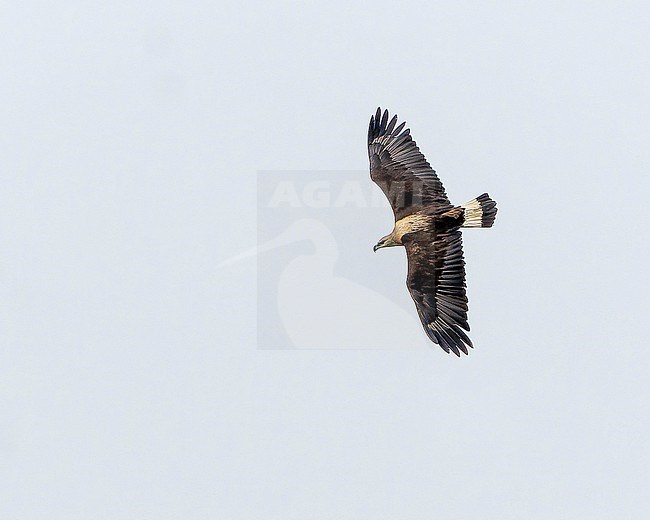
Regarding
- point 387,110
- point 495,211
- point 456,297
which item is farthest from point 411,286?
point 387,110

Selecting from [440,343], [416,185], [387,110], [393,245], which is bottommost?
[440,343]

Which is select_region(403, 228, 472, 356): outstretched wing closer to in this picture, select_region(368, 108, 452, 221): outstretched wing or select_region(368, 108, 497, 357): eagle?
select_region(368, 108, 497, 357): eagle

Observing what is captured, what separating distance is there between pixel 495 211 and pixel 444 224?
3.48ft

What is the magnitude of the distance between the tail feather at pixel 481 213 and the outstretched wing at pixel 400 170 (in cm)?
56

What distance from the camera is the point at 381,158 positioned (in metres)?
21.0

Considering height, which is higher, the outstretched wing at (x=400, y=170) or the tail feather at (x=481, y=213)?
the outstretched wing at (x=400, y=170)

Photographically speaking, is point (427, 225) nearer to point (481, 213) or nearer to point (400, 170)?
point (481, 213)

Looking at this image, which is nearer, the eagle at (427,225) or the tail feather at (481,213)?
the eagle at (427,225)

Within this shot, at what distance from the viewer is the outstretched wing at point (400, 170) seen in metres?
20.4

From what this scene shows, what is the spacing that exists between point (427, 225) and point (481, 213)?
1.13 metres

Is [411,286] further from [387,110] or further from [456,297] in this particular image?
[387,110]

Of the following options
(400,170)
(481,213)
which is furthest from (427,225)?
(400,170)

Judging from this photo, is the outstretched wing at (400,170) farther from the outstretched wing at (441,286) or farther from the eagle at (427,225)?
the outstretched wing at (441,286)

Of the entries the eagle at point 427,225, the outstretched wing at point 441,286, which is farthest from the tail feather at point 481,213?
the outstretched wing at point 441,286
